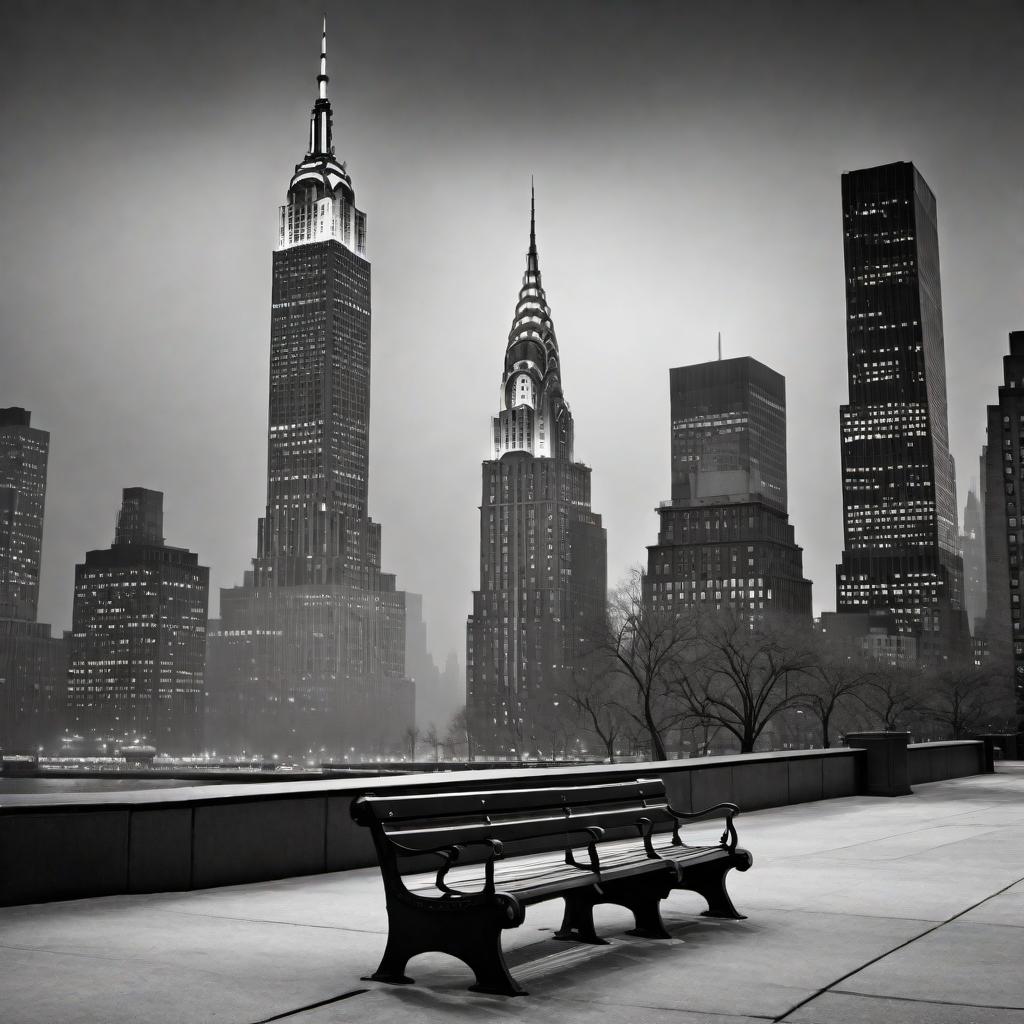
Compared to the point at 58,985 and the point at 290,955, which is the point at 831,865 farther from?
the point at 58,985

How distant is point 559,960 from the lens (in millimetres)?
7469

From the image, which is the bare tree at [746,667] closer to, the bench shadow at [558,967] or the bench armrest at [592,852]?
the bench shadow at [558,967]

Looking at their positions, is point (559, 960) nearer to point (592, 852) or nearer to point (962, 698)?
point (592, 852)

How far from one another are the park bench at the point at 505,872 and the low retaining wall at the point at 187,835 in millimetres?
2122

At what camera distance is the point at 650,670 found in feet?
196

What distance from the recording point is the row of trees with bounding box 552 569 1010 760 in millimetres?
60562

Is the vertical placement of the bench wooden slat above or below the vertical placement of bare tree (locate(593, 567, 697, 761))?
below

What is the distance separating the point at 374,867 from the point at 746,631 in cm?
6290

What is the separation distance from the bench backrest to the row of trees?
4264cm

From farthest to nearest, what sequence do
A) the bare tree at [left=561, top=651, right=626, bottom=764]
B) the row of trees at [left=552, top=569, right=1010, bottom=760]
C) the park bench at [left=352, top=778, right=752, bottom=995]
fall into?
the bare tree at [left=561, top=651, right=626, bottom=764] < the row of trees at [left=552, top=569, right=1010, bottom=760] < the park bench at [left=352, top=778, right=752, bottom=995]

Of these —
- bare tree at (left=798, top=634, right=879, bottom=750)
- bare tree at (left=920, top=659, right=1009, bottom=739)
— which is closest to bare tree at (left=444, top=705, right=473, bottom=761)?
bare tree at (left=798, top=634, right=879, bottom=750)

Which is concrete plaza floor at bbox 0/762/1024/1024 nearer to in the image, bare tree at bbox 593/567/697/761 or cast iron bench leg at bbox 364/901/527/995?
cast iron bench leg at bbox 364/901/527/995

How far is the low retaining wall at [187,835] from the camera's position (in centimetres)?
992

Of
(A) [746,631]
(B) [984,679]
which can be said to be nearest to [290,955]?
(A) [746,631]
